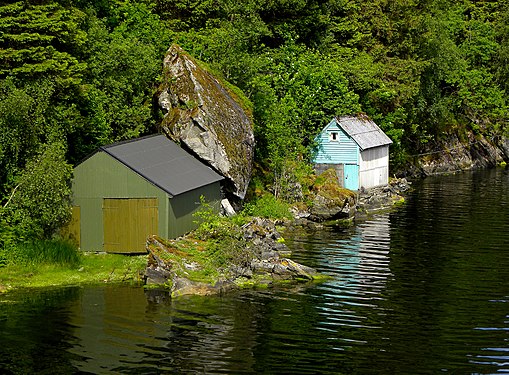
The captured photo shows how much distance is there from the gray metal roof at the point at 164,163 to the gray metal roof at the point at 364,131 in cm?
2263

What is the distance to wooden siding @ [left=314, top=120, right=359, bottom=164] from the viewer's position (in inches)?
3044

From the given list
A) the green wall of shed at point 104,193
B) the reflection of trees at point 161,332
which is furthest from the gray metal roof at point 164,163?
the reflection of trees at point 161,332

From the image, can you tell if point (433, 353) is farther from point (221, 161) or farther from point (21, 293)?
point (221, 161)

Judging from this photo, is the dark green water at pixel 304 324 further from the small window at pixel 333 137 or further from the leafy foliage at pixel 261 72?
the small window at pixel 333 137

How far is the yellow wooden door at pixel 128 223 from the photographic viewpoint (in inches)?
1971

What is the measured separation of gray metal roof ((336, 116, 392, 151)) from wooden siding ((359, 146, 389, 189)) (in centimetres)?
70

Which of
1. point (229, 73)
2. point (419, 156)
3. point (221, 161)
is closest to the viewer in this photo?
point (221, 161)

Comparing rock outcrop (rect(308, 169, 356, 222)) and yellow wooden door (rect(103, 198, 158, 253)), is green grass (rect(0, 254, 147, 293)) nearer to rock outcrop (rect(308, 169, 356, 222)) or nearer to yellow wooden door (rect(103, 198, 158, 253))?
yellow wooden door (rect(103, 198, 158, 253))

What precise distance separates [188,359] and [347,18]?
65.1m

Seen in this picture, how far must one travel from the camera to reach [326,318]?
40969 millimetres

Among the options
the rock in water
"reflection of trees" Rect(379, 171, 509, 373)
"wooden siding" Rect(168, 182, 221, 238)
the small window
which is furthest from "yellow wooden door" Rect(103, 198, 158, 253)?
the small window

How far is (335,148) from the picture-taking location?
7775cm

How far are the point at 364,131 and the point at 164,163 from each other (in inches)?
1240

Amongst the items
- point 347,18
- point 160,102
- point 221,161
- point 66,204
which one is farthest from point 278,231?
point 347,18
